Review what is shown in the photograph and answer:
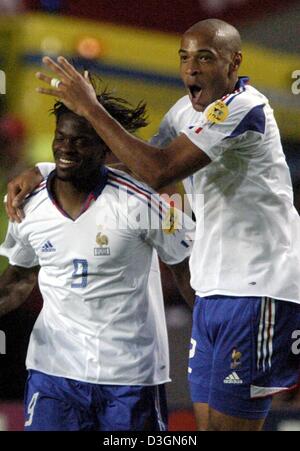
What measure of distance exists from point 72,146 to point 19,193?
0.24m

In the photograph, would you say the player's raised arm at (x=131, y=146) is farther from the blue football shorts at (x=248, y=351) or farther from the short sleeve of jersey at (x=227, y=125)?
the blue football shorts at (x=248, y=351)

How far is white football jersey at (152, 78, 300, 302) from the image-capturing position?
3014 mm

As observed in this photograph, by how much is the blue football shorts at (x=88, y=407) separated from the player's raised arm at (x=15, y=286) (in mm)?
378

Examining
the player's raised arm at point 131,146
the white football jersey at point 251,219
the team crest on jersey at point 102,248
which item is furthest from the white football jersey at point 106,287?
the player's raised arm at point 131,146

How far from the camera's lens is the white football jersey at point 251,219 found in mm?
3014

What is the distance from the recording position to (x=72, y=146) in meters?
3.40

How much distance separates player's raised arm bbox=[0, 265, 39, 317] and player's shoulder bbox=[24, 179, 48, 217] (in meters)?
0.26

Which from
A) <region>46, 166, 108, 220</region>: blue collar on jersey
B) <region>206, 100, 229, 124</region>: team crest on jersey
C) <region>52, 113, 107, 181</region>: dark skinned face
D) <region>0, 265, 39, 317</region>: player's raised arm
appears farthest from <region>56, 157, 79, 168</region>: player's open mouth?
<region>206, 100, 229, 124</region>: team crest on jersey

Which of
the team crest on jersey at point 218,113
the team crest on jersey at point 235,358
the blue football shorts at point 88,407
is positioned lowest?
the blue football shorts at point 88,407

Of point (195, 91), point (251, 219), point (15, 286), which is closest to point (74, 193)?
point (15, 286)

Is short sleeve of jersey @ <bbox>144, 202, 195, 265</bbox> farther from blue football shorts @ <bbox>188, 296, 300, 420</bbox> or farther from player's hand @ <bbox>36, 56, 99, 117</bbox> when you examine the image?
player's hand @ <bbox>36, 56, 99, 117</bbox>

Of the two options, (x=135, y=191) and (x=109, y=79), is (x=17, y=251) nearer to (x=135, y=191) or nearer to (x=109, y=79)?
(x=135, y=191)
